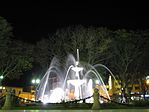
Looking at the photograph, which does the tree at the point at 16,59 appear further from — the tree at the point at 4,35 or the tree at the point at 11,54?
the tree at the point at 4,35

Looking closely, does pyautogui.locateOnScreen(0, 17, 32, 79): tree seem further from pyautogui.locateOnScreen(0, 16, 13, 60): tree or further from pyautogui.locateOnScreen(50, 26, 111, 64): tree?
pyautogui.locateOnScreen(50, 26, 111, 64): tree

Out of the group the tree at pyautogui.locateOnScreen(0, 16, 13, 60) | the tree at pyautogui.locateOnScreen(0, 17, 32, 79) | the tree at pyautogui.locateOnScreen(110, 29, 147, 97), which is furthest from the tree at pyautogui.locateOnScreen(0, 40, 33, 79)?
the tree at pyautogui.locateOnScreen(110, 29, 147, 97)

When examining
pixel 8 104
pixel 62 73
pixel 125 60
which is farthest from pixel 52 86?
pixel 8 104

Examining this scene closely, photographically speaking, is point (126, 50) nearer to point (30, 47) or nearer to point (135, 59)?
point (135, 59)

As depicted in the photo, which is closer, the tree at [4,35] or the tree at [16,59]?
the tree at [4,35]

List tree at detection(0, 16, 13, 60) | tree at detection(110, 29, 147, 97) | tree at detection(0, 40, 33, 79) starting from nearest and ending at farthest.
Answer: tree at detection(0, 16, 13, 60) < tree at detection(0, 40, 33, 79) < tree at detection(110, 29, 147, 97)

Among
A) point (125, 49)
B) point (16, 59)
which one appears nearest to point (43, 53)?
point (16, 59)

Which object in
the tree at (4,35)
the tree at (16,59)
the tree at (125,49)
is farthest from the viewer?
the tree at (125,49)

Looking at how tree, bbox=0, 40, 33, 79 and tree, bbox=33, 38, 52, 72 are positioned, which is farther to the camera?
tree, bbox=33, 38, 52, 72

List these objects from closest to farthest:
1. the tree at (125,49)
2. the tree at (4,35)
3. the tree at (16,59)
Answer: the tree at (4,35), the tree at (16,59), the tree at (125,49)

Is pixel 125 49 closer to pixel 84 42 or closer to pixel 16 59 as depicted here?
pixel 84 42

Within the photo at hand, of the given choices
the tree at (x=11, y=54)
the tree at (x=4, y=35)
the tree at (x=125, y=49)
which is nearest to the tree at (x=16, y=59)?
the tree at (x=11, y=54)

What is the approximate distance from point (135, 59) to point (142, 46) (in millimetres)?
2647

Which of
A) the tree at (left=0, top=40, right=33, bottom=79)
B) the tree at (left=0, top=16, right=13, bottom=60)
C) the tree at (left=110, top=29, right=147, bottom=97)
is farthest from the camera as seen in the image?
the tree at (left=110, top=29, right=147, bottom=97)
